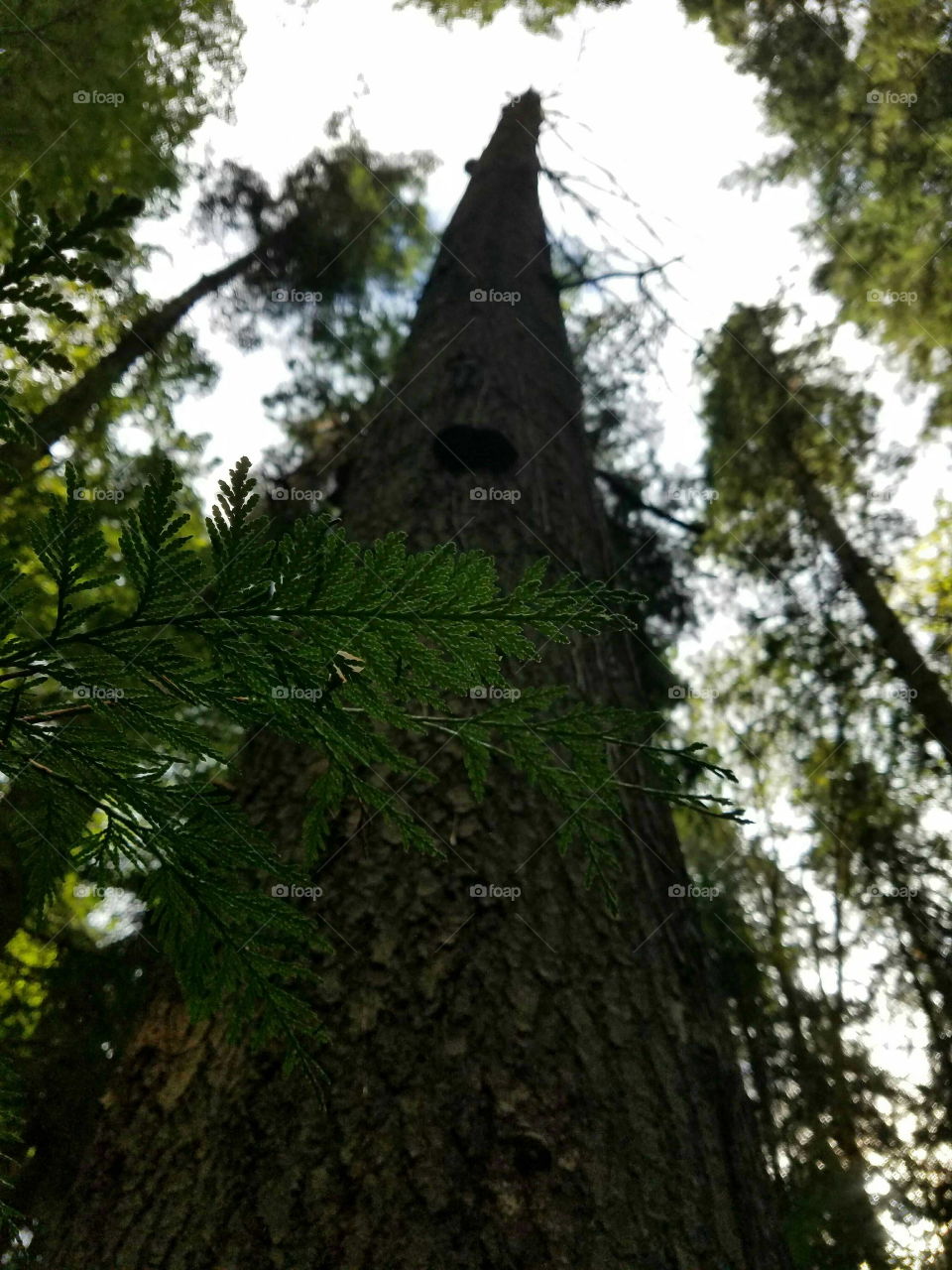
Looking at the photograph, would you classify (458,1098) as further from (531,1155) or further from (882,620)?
(882,620)

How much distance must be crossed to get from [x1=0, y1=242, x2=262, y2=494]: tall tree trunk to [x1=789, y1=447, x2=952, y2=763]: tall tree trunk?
7252 mm

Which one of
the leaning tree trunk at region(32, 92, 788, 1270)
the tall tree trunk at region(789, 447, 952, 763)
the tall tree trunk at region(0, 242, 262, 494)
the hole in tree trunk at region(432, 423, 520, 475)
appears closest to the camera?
the leaning tree trunk at region(32, 92, 788, 1270)

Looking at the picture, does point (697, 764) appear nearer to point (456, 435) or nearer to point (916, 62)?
point (456, 435)

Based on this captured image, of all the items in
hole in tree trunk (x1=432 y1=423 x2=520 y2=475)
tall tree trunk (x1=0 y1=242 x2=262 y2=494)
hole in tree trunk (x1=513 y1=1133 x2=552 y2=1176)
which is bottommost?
hole in tree trunk (x1=513 y1=1133 x2=552 y2=1176)

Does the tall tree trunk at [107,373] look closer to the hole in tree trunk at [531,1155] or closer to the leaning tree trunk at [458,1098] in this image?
the leaning tree trunk at [458,1098]

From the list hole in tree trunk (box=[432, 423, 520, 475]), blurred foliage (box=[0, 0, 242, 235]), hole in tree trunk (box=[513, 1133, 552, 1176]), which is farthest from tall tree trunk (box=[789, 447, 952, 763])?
blurred foliage (box=[0, 0, 242, 235])

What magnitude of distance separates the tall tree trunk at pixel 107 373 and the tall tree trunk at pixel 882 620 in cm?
725

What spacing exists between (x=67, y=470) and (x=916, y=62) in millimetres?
9516

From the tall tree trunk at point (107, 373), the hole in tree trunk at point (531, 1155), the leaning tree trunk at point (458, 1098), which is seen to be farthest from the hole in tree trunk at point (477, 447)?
the tall tree trunk at point (107, 373)

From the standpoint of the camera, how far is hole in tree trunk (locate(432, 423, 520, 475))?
350 centimetres

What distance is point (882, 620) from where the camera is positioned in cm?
748

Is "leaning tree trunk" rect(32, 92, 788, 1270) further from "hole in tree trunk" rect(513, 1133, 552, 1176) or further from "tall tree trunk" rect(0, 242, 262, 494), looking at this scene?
"tall tree trunk" rect(0, 242, 262, 494)

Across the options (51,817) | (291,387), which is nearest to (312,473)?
(291,387)

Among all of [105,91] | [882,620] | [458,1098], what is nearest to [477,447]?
[458,1098]
